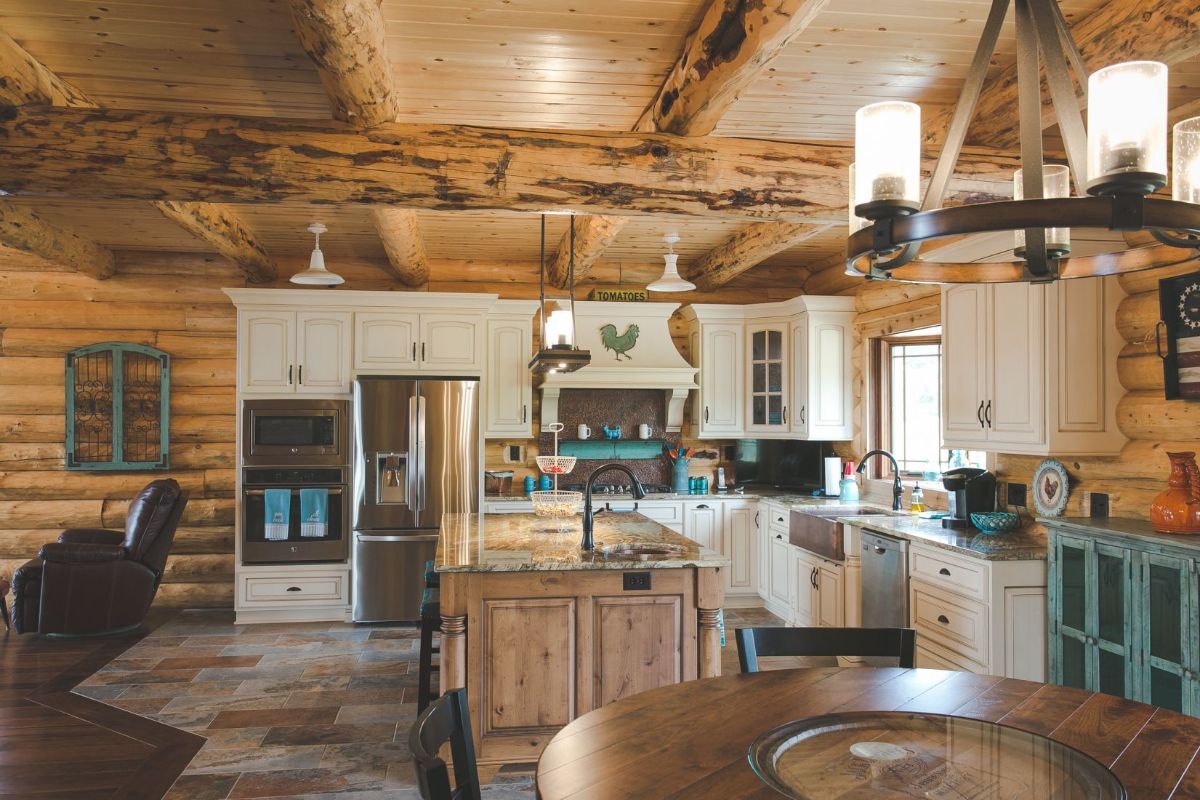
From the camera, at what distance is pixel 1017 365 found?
3.91 meters

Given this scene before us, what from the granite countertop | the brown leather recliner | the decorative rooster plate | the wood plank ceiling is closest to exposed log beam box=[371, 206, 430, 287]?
the wood plank ceiling

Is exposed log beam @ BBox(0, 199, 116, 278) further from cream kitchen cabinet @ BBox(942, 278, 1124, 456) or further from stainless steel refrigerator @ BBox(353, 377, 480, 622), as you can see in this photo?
cream kitchen cabinet @ BBox(942, 278, 1124, 456)

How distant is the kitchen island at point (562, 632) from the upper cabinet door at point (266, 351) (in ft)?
10.3

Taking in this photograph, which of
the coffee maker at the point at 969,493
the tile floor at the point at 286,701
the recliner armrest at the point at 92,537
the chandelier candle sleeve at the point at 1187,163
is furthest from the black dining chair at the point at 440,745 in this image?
the recliner armrest at the point at 92,537

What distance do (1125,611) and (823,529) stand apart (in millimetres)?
2193

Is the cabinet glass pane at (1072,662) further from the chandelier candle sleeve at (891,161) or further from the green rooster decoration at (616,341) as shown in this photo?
the green rooster decoration at (616,341)

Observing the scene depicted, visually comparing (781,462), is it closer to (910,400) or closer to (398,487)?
(910,400)

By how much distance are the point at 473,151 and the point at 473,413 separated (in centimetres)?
306

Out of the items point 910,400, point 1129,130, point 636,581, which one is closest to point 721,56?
point 1129,130

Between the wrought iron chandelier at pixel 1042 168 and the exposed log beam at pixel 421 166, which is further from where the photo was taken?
the exposed log beam at pixel 421 166

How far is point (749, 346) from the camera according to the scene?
6.87m

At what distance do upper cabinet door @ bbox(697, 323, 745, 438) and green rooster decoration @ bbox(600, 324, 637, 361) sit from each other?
59 cm

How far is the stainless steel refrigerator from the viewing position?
602 centimetres

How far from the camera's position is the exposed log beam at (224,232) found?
4569 millimetres
